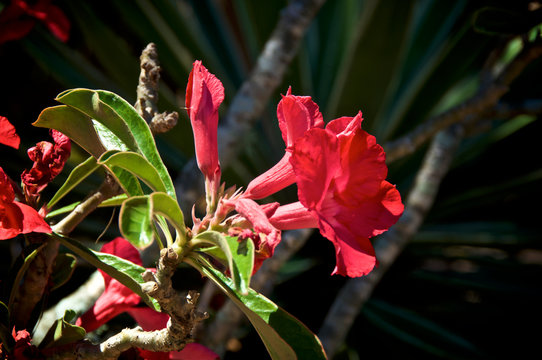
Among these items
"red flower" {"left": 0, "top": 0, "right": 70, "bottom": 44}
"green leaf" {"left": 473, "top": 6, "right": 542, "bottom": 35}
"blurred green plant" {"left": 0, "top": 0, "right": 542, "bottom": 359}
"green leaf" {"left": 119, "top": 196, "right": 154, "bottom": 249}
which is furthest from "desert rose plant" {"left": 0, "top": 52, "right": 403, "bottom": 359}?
"blurred green plant" {"left": 0, "top": 0, "right": 542, "bottom": 359}

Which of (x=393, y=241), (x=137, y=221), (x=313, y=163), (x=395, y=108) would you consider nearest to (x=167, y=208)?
(x=137, y=221)

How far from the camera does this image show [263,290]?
4.18 feet

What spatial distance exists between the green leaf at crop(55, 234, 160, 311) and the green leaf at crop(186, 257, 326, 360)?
2.5 inches

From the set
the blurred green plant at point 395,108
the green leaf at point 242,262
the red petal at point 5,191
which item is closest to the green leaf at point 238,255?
the green leaf at point 242,262

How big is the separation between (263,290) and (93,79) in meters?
1.14

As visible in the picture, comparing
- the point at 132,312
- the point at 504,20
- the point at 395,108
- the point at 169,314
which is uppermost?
the point at 169,314

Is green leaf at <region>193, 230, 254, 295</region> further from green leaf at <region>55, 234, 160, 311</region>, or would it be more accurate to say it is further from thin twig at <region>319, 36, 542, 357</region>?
thin twig at <region>319, 36, 542, 357</region>

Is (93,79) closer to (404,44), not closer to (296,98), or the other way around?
(404,44)

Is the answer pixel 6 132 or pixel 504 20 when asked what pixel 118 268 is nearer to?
pixel 6 132

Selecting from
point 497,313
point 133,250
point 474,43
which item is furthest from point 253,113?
point 497,313

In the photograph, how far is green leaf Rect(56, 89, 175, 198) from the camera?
541 millimetres

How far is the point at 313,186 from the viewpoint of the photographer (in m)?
0.49

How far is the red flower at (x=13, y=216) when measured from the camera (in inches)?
19.8

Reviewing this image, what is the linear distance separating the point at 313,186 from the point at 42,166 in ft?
1.00
